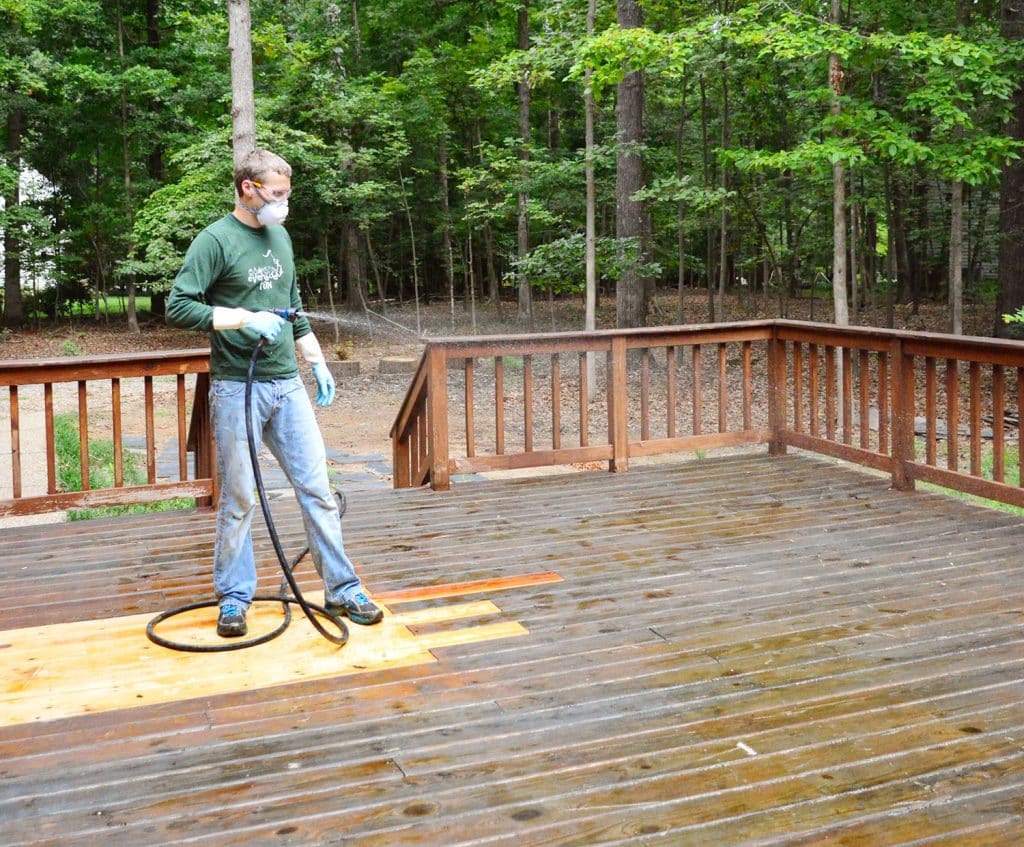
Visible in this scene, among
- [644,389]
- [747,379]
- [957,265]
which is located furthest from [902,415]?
[957,265]

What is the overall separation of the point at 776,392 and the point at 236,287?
4.04 metres

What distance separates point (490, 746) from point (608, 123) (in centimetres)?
1855

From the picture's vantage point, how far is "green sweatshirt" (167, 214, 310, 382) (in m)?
3.36

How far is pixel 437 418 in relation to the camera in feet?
19.3

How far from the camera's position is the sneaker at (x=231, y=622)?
3590 mm

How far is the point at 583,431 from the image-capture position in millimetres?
6273

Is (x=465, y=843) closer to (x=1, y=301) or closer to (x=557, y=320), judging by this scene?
(x=557, y=320)

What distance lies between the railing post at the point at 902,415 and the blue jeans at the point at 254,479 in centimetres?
328

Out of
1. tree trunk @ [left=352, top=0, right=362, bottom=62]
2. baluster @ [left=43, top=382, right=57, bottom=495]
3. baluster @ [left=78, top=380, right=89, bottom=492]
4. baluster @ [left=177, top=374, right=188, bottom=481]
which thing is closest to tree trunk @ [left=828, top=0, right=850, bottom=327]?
baluster @ [left=177, top=374, right=188, bottom=481]

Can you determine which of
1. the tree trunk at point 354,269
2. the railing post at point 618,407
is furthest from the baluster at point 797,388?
the tree trunk at point 354,269

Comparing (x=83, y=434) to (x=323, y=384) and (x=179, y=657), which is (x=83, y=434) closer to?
(x=323, y=384)

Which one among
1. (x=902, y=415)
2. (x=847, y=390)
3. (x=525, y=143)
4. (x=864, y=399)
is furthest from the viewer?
(x=525, y=143)

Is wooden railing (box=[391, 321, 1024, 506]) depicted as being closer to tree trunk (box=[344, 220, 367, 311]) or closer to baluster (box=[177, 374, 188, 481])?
baluster (box=[177, 374, 188, 481])

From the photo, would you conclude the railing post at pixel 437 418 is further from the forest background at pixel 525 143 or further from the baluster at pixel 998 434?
the forest background at pixel 525 143
